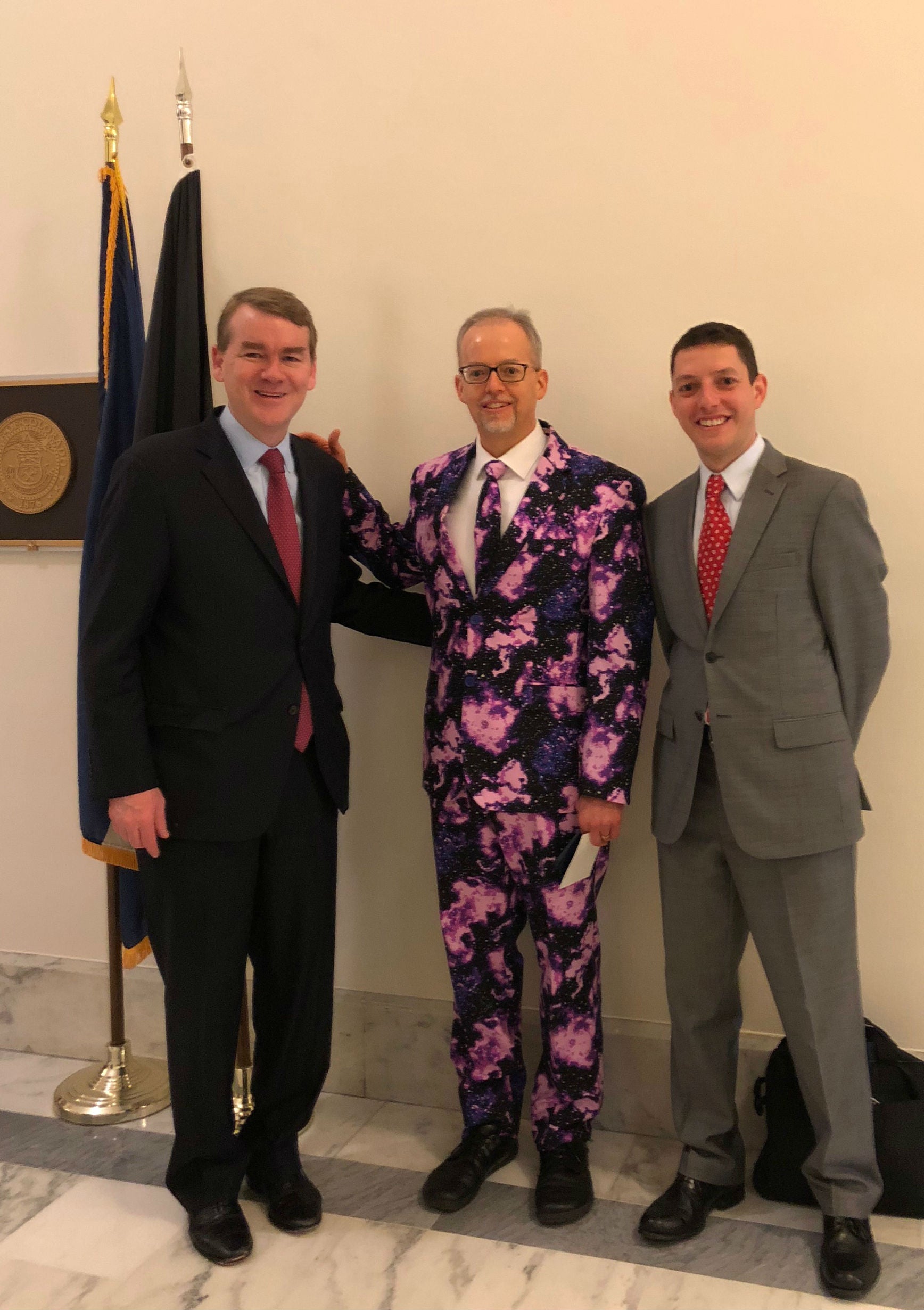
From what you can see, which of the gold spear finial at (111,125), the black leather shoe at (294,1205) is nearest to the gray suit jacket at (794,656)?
the black leather shoe at (294,1205)

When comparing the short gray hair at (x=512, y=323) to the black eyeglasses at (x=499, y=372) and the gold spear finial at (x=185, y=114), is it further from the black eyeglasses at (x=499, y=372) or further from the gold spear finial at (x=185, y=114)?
the gold spear finial at (x=185, y=114)

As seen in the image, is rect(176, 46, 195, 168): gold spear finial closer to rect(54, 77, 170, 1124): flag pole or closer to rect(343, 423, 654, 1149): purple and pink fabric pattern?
rect(54, 77, 170, 1124): flag pole

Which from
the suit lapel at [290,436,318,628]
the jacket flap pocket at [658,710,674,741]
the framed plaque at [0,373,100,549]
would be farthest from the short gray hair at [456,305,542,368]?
the framed plaque at [0,373,100,549]

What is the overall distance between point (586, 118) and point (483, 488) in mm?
975

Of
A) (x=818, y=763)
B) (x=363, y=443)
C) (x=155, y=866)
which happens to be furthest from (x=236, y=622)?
(x=818, y=763)

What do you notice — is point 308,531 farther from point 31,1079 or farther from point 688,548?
point 31,1079

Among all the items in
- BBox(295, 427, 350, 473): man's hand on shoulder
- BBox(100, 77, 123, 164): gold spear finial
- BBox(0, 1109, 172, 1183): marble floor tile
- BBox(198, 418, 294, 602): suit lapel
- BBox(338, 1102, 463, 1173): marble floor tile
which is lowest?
BBox(0, 1109, 172, 1183): marble floor tile

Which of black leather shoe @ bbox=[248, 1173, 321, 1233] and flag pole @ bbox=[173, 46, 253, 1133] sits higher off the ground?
flag pole @ bbox=[173, 46, 253, 1133]

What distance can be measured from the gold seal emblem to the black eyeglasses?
1.36 meters

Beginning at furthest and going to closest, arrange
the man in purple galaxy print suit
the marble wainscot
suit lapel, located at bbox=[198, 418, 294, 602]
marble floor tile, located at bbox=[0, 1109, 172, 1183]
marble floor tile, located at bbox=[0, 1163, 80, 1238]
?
the marble wainscot
marble floor tile, located at bbox=[0, 1109, 172, 1183]
marble floor tile, located at bbox=[0, 1163, 80, 1238]
the man in purple galaxy print suit
suit lapel, located at bbox=[198, 418, 294, 602]

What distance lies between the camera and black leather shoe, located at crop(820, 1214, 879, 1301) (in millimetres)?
2047

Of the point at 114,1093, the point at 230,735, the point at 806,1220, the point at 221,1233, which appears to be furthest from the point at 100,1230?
the point at 806,1220

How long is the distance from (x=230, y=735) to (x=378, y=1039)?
3.87ft

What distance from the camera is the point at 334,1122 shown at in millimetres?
2775
